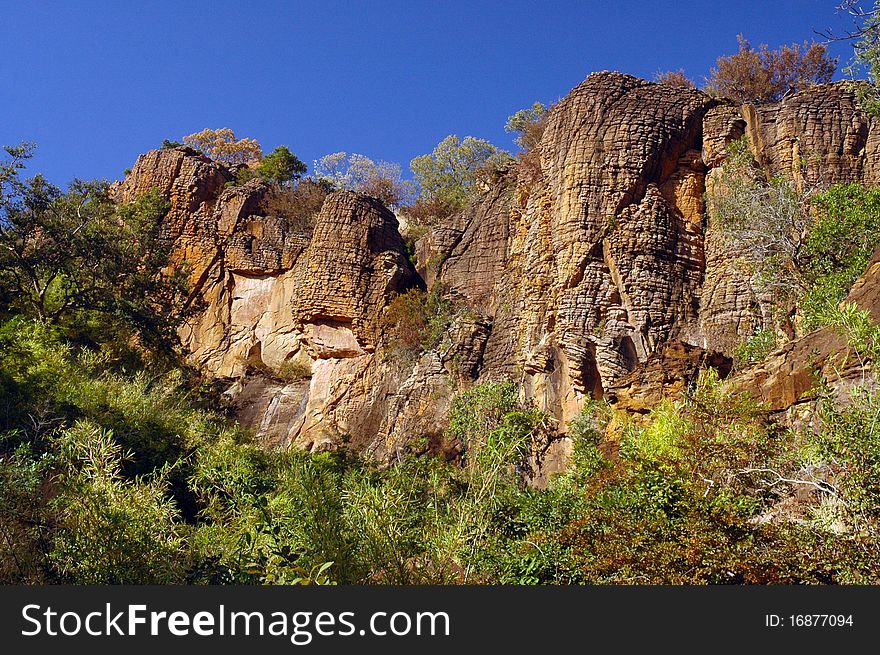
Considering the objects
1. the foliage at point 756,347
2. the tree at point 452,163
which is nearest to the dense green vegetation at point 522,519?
the foliage at point 756,347

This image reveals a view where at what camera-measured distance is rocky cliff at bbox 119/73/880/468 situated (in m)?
21.6

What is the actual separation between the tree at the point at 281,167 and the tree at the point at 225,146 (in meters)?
8.61

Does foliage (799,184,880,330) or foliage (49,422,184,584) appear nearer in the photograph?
foliage (49,422,184,584)

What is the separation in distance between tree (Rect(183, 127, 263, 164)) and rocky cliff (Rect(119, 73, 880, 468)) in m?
20.0

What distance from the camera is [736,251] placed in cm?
2197

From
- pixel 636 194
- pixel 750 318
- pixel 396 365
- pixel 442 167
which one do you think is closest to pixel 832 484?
pixel 750 318

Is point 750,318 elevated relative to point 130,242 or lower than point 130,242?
lower

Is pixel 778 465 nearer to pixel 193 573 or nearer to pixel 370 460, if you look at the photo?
pixel 193 573

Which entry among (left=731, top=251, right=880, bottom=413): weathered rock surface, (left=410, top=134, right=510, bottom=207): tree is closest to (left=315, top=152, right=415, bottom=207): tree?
(left=410, top=134, right=510, bottom=207): tree

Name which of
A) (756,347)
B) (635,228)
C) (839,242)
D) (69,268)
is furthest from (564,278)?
(69,268)

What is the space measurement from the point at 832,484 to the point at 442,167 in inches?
1481

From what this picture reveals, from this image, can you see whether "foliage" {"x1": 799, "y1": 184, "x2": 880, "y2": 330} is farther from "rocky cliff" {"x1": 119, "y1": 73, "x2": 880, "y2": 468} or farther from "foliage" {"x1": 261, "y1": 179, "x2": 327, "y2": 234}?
"foliage" {"x1": 261, "y1": 179, "x2": 327, "y2": 234}

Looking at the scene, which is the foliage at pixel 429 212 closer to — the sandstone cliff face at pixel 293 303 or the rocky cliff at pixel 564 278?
the sandstone cliff face at pixel 293 303

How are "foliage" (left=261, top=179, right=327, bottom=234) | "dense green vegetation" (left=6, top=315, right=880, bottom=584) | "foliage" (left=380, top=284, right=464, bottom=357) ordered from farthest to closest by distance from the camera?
1. "foliage" (left=261, top=179, right=327, bottom=234)
2. "foliage" (left=380, top=284, right=464, bottom=357)
3. "dense green vegetation" (left=6, top=315, right=880, bottom=584)
